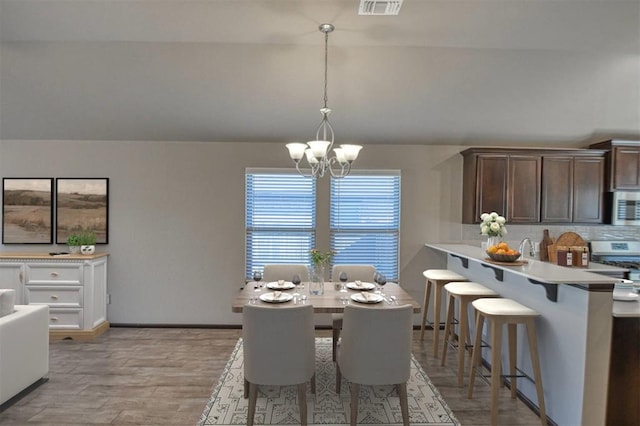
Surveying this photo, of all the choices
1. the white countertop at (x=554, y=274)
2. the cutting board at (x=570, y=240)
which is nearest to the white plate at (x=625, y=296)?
the white countertop at (x=554, y=274)

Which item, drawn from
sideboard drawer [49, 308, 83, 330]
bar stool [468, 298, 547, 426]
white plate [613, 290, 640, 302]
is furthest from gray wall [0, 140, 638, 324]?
white plate [613, 290, 640, 302]

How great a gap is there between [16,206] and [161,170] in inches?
73.3

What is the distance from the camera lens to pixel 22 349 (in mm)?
2971

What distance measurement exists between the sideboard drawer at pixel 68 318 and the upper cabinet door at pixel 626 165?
21.3 ft

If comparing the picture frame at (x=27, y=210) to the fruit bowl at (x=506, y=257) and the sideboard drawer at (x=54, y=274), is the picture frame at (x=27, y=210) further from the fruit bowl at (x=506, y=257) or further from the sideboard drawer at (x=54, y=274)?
the fruit bowl at (x=506, y=257)

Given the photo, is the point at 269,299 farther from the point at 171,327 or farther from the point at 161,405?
the point at 171,327

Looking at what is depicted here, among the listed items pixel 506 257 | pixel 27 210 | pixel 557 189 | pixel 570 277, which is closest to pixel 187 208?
pixel 27 210

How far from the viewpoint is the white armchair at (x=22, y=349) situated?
2.81 m

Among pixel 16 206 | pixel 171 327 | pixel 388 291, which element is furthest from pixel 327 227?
pixel 16 206

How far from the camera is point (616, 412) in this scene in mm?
2371

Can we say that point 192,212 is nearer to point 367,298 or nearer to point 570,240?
point 367,298

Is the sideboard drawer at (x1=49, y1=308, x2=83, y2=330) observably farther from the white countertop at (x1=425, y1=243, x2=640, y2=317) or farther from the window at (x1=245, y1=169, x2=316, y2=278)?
the white countertop at (x1=425, y1=243, x2=640, y2=317)

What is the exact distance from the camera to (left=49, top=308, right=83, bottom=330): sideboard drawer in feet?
13.9

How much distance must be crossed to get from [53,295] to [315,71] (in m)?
3.87
